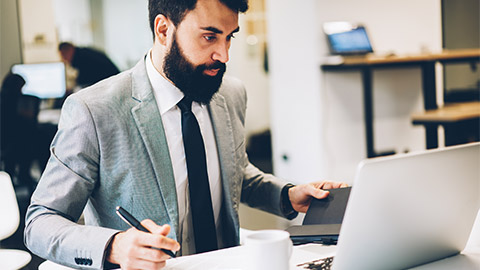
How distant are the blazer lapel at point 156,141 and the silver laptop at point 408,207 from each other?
62 cm

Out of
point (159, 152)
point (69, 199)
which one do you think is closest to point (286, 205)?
point (159, 152)

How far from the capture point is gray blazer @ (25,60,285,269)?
130 cm

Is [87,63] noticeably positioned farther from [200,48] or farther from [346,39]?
[200,48]

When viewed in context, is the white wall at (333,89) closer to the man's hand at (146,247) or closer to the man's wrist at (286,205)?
the man's wrist at (286,205)

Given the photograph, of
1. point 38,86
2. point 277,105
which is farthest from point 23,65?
point 277,105

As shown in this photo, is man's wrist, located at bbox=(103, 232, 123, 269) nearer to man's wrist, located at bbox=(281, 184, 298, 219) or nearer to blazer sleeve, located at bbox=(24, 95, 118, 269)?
blazer sleeve, located at bbox=(24, 95, 118, 269)

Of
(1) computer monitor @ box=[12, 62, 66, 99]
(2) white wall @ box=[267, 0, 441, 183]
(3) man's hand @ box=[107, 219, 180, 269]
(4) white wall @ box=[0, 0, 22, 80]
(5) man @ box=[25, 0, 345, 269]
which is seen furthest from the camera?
(2) white wall @ box=[267, 0, 441, 183]

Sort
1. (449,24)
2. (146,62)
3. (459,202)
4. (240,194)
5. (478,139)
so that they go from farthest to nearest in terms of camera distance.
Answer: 1. (449,24)
2. (478,139)
3. (240,194)
4. (146,62)
5. (459,202)

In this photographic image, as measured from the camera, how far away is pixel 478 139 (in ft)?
14.1

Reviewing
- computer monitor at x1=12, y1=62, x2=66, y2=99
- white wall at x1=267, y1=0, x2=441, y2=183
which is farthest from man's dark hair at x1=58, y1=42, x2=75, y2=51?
white wall at x1=267, y1=0, x2=441, y2=183

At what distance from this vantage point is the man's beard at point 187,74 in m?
1.53

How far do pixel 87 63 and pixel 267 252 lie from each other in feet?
10.8

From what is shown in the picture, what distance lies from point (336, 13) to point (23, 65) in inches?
103

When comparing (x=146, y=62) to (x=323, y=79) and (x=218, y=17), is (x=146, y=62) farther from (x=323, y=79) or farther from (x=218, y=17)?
(x=323, y=79)
